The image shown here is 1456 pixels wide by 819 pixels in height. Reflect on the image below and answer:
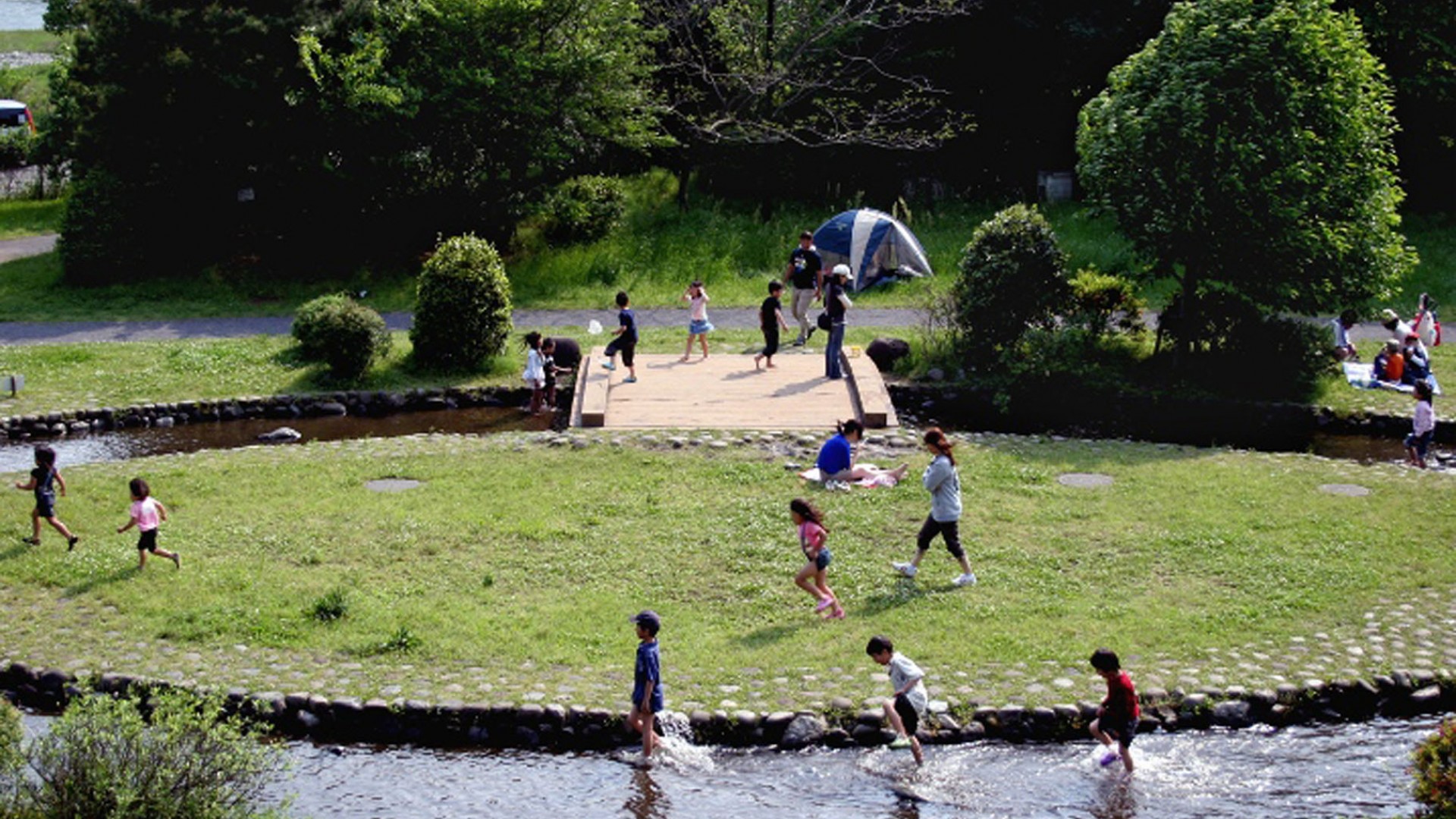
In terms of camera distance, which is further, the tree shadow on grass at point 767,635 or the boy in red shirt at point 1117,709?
the tree shadow on grass at point 767,635

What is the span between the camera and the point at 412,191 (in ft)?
126

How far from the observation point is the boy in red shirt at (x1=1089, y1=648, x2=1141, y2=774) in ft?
48.8

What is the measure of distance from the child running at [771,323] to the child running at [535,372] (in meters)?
3.70

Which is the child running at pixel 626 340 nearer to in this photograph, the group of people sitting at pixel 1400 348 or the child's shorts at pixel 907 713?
the group of people sitting at pixel 1400 348

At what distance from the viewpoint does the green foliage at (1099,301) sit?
30.0 metres

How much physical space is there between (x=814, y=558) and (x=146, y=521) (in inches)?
295

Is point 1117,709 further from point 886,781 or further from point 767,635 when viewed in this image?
point 767,635

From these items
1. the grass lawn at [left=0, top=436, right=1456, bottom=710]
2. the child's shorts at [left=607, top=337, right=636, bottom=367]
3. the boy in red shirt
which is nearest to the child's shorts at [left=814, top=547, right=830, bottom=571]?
the grass lawn at [left=0, top=436, right=1456, bottom=710]

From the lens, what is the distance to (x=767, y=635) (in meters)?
Result: 17.5

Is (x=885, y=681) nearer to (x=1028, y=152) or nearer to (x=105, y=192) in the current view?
(x=105, y=192)

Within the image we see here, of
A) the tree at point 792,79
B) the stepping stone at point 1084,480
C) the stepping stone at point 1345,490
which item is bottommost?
the stepping stone at point 1084,480

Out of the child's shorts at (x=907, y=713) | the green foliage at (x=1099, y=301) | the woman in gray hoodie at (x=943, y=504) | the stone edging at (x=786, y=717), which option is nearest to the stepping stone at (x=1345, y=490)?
the stone edging at (x=786, y=717)

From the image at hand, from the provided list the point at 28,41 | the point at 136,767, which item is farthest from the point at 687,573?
the point at 28,41

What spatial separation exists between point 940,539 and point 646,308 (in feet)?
55.0
